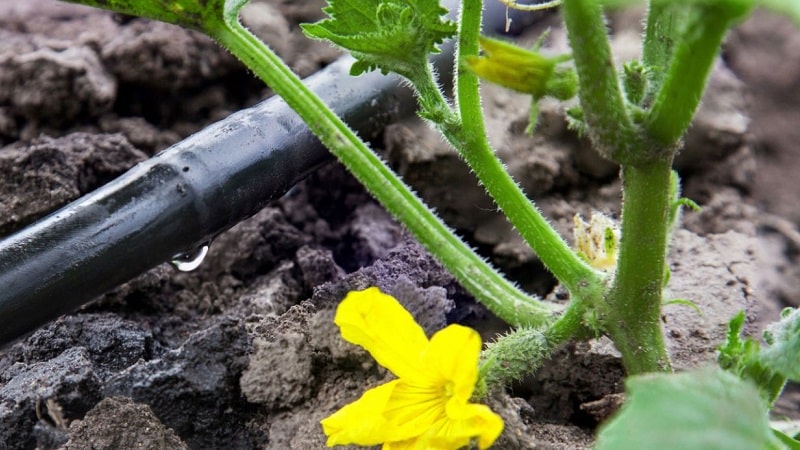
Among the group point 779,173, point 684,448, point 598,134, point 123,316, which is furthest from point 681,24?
point 779,173

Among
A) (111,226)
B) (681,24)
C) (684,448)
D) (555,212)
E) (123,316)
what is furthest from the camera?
(555,212)

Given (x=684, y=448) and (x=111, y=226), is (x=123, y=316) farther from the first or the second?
(x=684, y=448)

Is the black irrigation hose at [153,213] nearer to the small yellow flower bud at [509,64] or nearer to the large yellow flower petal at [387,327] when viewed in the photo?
the large yellow flower petal at [387,327]

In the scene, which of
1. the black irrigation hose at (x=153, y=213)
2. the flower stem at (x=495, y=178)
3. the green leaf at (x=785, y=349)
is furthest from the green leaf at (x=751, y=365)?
the black irrigation hose at (x=153, y=213)

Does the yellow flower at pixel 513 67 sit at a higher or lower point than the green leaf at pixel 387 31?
higher

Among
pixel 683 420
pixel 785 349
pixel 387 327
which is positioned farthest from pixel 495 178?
pixel 683 420

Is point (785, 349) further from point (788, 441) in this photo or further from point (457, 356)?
point (457, 356)

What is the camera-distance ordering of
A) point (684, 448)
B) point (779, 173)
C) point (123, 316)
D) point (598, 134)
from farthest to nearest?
1. point (779, 173)
2. point (123, 316)
3. point (598, 134)
4. point (684, 448)
